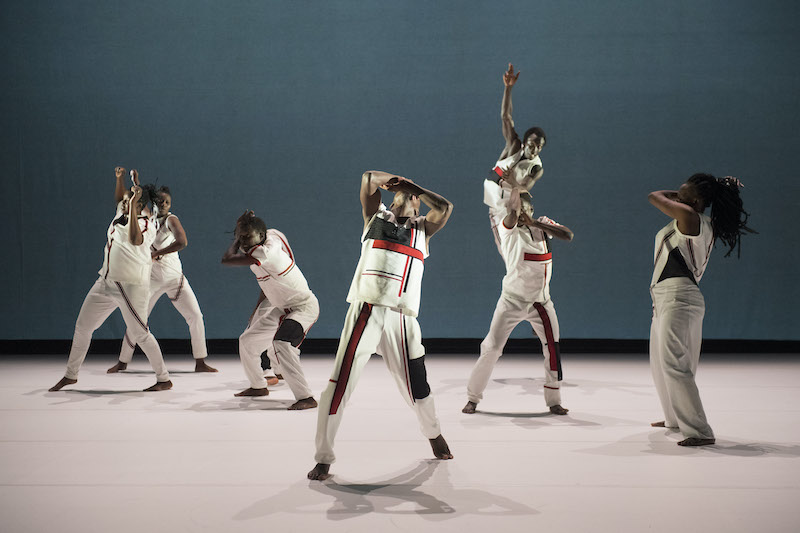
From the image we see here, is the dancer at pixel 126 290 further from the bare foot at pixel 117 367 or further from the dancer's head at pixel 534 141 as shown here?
the dancer's head at pixel 534 141

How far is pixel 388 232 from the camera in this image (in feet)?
10.8

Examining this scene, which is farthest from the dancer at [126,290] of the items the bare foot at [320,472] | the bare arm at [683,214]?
the bare arm at [683,214]

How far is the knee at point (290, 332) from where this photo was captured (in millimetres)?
4785

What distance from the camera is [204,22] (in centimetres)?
780

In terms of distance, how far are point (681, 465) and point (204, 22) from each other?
6660 millimetres

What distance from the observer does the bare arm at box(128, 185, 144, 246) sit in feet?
17.6

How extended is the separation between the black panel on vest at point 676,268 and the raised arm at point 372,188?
1.63 metres

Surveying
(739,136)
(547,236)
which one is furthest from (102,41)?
(739,136)

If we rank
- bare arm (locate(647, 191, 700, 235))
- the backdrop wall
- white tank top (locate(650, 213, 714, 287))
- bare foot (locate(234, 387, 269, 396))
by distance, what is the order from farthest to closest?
the backdrop wall < bare foot (locate(234, 387, 269, 396)) < white tank top (locate(650, 213, 714, 287)) < bare arm (locate(647, 191, 700, 235))

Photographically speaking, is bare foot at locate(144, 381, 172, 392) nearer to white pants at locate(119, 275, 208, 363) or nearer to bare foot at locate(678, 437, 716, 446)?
white pants at locate(119, 275, 208, 363)

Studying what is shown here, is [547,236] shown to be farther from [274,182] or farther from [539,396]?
[274,182]

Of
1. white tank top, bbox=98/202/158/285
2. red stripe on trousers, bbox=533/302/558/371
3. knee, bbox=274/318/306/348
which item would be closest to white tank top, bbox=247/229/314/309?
knee, bbox=274/318/306/348

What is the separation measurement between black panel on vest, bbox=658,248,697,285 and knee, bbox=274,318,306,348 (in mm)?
2357

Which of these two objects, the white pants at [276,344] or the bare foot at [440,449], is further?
the white pants at [276,344]
